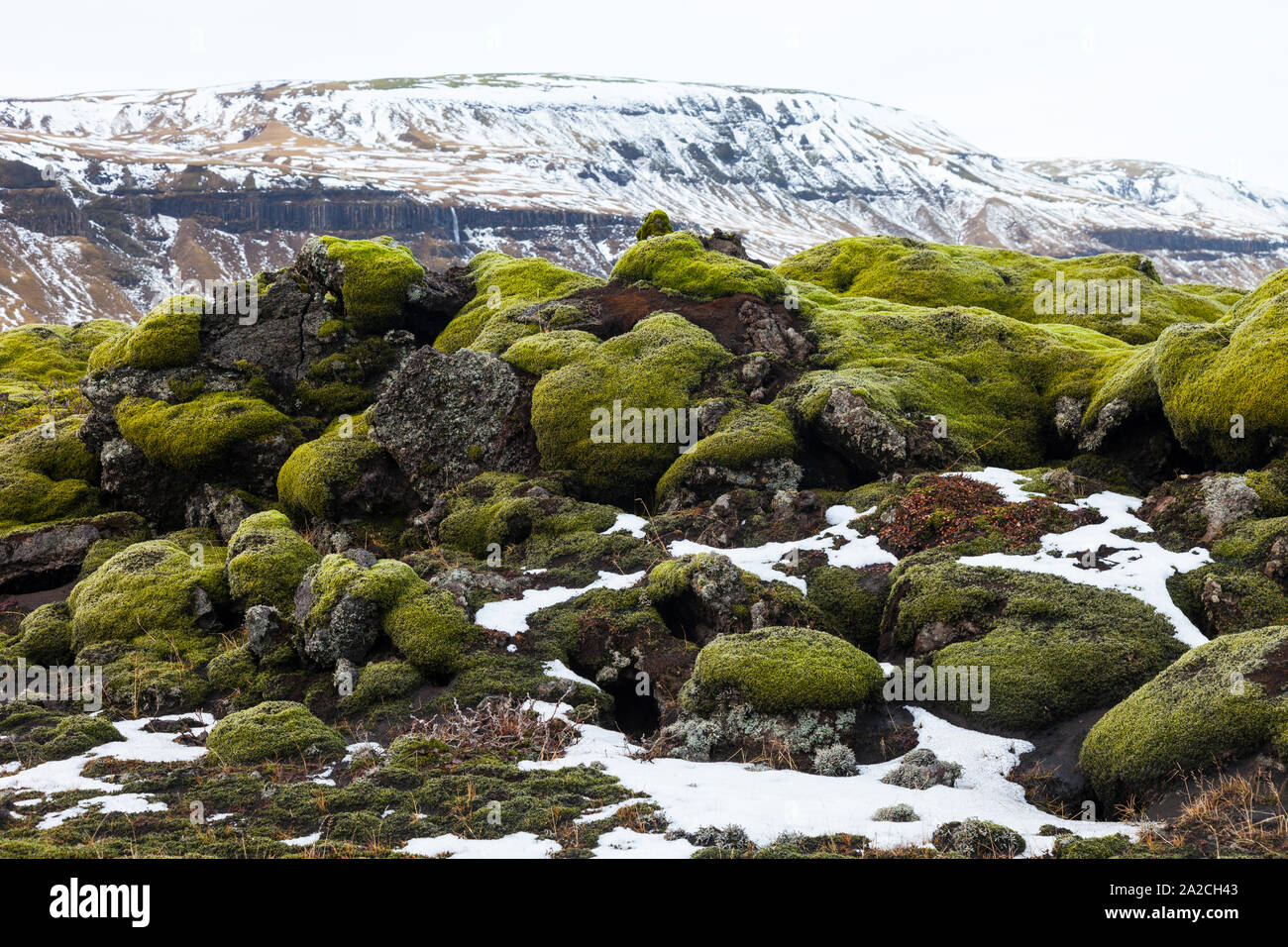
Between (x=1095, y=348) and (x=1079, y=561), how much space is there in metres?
12.3

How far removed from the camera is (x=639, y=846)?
8.09m

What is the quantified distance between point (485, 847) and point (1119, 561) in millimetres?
10786

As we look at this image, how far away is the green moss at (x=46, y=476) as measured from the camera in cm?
2142

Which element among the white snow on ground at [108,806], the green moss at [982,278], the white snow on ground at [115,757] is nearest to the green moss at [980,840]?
the white snow on ground at [108,806]

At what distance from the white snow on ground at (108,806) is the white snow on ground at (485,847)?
3.54m

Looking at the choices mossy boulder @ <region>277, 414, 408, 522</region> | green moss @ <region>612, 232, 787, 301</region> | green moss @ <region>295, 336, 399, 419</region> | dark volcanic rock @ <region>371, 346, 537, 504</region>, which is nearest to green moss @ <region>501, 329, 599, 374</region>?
dark volcanic rock @ <region>371, 346, 537, 504</region>

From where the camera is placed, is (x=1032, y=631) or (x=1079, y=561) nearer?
(x=1032, y=631)

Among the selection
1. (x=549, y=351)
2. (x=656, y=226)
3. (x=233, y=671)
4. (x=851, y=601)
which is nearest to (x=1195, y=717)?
(x=851, y=601)

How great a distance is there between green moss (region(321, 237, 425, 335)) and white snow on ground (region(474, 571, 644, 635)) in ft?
43.2

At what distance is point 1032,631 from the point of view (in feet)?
39.3

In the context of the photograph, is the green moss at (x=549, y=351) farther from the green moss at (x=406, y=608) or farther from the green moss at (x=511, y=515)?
the green moss at (x=406, y=608)

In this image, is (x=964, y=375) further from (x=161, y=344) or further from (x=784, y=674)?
(x=161, y=344)
